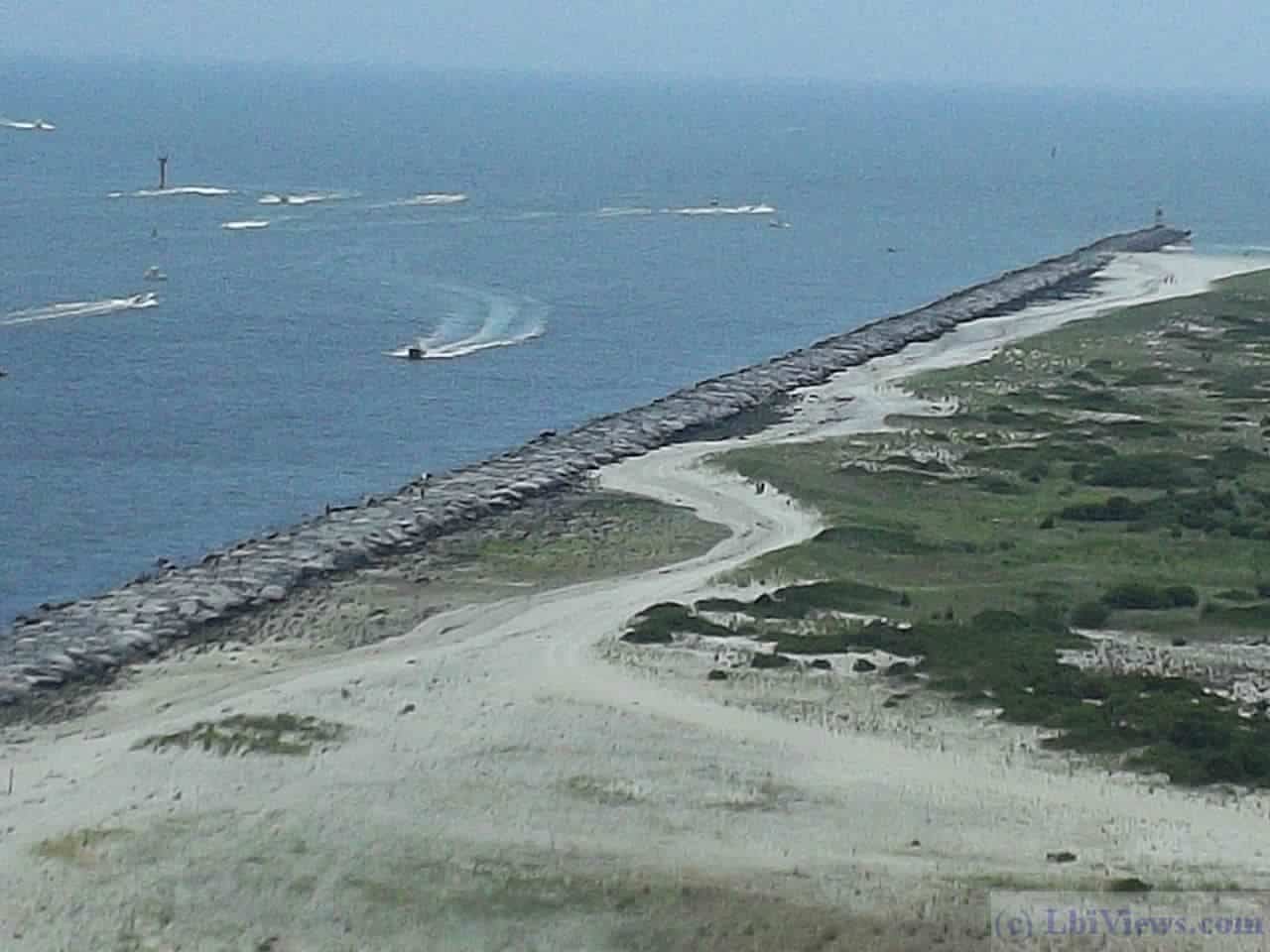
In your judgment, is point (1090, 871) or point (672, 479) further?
point (672, 479)

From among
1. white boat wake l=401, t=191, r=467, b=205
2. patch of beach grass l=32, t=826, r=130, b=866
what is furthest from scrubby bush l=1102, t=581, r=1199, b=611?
white boat wake l=401, t=191, r=467, b=205

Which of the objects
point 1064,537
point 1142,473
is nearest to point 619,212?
point 1142,473

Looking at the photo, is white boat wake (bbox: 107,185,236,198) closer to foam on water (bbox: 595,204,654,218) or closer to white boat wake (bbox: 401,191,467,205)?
white boat wake (bbox: 401,191,467,205)

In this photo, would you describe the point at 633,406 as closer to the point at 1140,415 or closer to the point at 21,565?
the point at 1140,415

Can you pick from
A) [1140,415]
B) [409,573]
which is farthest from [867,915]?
[1140,415]
